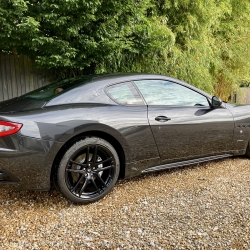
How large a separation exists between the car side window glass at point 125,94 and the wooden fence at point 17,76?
322 centimetres

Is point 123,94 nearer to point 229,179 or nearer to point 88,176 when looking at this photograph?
point 88,176

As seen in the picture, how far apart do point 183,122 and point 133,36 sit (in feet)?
8.38

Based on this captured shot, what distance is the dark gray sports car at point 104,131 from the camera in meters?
2.03

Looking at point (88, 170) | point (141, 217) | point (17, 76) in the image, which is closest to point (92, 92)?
point (88, 170)

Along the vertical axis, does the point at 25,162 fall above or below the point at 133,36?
below

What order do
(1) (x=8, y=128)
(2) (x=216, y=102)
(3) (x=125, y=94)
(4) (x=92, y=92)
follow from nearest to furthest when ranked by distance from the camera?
1. (1) (x=8, y=128)
2. (4) (x=92, y=92)
3. (3) (x=125, y=94)
4. (2) (x=216, y=102)

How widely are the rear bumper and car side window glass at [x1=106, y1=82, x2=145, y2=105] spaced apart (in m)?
0.76

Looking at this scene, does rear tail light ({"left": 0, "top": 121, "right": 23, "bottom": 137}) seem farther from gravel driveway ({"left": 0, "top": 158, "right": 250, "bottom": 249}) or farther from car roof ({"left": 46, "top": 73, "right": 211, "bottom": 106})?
gravel driveway ({"left": 0, "top": 158, "right": 250, "bottom": 249})

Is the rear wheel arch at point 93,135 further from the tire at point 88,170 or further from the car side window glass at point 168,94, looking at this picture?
the car side window glass at point 168,94

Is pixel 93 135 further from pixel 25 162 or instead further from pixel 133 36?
pixel 133 36

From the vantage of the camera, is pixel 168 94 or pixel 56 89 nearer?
pixel 56 89

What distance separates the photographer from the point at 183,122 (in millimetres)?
2709

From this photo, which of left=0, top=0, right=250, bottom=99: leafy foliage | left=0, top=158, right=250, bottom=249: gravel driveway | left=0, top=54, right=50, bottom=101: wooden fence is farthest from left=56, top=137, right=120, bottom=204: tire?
left=0, top=54, right=50, bottom=101: wooden fence

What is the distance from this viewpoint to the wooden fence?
200 inches
